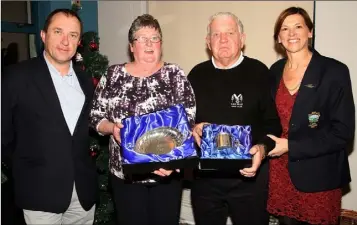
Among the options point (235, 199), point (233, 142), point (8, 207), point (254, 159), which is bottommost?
point (8, 207)

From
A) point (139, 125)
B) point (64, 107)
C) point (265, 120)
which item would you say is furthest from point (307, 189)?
point (64, 107)

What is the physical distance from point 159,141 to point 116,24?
107 inches

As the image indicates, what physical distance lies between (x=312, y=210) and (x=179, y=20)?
249 cm

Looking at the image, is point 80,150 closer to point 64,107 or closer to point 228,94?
point 64,107

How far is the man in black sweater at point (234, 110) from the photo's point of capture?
2.13 m

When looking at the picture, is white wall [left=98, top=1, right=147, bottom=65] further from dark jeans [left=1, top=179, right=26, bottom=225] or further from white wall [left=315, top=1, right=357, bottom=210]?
white wall [left=315, top=1, right=357, bottom=210]

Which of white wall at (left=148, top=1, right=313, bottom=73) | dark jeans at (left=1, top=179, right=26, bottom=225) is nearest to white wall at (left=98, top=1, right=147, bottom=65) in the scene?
white wall at (left=148, top=1, right=313, bottom=73)

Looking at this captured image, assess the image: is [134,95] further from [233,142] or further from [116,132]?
[233,142]

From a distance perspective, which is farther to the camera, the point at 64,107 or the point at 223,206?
the point at 223,206

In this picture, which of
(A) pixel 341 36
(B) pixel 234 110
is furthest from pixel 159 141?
(A) pixel 341 36

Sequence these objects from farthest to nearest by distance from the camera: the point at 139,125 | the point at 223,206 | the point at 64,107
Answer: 1. the point at 223,206
2. the point at 64,107
3. the point at 139,125

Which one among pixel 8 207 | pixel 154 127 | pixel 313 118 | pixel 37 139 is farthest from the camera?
pixel 8 207

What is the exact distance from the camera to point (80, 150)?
6.93 feet

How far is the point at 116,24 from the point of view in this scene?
419cm
